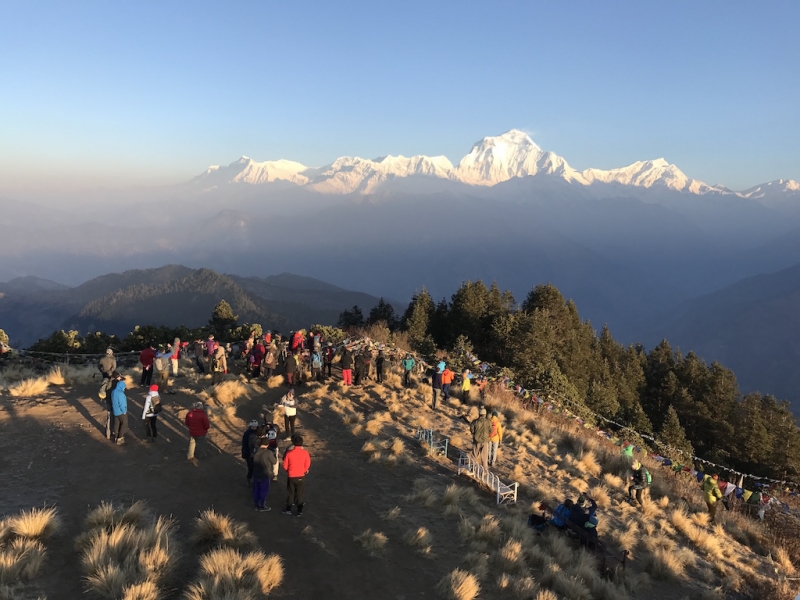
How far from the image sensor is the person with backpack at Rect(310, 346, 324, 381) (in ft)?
65.1

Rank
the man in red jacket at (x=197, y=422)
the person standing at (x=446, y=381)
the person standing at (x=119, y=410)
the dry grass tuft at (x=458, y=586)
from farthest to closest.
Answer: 1. the person standing at (x=446, y=381)
2. the person standing at (x=119, y=410)
3. the man in red jacket at (x=197, y=422)
4. the dry grass tuft at (x=458, y=586)

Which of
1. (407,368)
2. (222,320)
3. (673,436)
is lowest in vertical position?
(673,436)

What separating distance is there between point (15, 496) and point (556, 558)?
11170 mm

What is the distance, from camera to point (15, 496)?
9.52m

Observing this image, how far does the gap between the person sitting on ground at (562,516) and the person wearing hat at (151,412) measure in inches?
409

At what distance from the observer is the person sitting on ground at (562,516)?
35.9 feet

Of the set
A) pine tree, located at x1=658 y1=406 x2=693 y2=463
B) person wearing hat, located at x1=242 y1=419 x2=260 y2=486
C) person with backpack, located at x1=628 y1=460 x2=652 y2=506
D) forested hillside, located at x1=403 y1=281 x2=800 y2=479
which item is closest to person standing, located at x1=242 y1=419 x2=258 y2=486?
person wearing hat, located at x1=242 y1=419 x2=260 y2=486

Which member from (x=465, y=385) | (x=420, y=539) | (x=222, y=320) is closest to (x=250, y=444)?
(x=420, y=539)

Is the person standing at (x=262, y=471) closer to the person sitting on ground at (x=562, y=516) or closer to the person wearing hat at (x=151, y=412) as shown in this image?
the person wearing hat at (x=151, y=412)

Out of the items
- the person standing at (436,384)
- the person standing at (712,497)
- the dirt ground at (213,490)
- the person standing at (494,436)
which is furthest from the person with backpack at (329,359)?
the person standing at (712,497)

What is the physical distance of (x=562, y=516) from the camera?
11008mm

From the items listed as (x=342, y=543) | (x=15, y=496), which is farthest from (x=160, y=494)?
(x=342, y=543)

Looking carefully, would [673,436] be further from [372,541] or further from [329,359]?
[372,541]

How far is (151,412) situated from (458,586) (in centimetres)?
910
